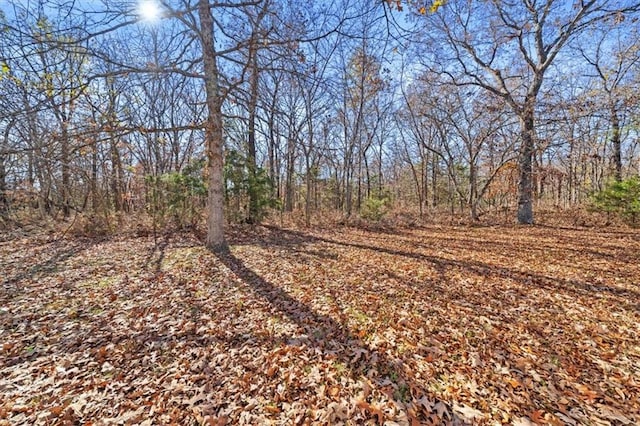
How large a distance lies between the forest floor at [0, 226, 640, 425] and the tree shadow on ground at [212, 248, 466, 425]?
18mm

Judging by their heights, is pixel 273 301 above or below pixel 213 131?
below

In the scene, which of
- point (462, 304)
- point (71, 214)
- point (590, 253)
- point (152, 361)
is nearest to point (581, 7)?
point (590, 253)

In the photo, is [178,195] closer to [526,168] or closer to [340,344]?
[340,344]

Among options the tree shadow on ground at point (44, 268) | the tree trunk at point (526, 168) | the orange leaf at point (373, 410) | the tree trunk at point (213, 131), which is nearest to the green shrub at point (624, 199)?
the tree trunk at point (526, 168)

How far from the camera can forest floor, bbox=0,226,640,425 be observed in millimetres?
2193

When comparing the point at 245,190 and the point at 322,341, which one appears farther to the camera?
the point at 245,190

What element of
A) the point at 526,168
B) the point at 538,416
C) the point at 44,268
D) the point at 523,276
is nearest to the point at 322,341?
the point at 538,416

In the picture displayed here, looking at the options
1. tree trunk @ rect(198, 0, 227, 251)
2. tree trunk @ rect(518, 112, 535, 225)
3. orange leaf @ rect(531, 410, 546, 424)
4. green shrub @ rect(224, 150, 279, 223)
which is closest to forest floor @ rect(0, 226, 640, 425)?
orange leaf @ rect(531, 410, 546, 424)

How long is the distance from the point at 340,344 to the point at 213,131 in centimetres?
538

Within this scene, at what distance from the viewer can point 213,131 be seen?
6.17 m

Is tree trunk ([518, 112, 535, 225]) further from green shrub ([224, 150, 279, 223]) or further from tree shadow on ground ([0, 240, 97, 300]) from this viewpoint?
tree shadow on ground ([0, 240, 97, 300])

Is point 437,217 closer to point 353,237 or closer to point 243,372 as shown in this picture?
point 353,237

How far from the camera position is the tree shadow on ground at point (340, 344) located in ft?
7.98

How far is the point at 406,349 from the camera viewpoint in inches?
115
